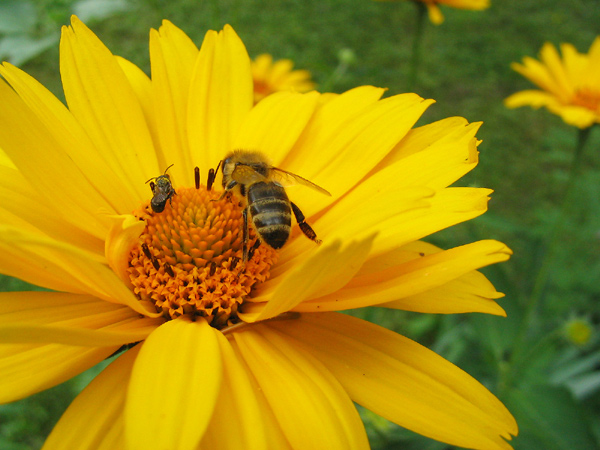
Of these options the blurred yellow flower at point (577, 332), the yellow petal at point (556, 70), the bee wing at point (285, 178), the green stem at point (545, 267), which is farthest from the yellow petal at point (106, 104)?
the yellow petal at point (556, 70)

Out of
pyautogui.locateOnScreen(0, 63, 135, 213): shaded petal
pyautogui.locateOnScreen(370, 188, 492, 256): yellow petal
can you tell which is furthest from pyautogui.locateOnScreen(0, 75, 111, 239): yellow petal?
pyautogui.locateOnScreen(370, 188, 492, 256): yellow petal

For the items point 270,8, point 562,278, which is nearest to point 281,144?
point 562,278

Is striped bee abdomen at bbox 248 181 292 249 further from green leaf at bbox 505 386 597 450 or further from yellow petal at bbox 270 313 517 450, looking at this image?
green leaf at bbox 505 386 597 450

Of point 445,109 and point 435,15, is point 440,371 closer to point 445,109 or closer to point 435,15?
point 435,15

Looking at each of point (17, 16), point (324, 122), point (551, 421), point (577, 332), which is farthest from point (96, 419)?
point (577, 332)

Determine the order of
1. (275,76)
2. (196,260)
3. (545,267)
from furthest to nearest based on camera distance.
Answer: (275,76), (545,267), (196,260)

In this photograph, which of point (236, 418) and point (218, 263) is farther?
point (218, 263)

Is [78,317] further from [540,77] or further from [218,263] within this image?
[540,77]
